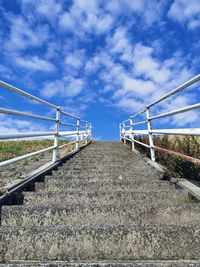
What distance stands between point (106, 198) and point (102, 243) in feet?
3.95

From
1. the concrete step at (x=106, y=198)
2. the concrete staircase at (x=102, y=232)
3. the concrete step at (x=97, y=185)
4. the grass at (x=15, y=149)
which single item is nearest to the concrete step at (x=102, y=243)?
the concrete staircase at (x=102, y=232)

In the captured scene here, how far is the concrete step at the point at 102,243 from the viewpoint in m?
2.37

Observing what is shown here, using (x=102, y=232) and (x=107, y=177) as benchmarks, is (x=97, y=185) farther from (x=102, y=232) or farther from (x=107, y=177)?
(x=102, y=232)

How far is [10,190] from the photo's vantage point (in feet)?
11.9

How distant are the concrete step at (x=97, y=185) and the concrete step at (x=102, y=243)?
1.72m

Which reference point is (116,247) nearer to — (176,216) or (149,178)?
(176,216)

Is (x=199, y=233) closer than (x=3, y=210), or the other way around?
(x=199, y=233)

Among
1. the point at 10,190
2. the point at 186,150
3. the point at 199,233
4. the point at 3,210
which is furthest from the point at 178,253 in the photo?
the point at 186,150

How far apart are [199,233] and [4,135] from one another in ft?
7.60

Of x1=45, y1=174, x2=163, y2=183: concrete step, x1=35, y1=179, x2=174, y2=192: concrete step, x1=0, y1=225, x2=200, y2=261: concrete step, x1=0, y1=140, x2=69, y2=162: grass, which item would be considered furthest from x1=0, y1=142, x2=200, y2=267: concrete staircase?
x1=0, y1=140, x2=69, y2=162: grass

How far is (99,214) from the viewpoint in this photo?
119 inches

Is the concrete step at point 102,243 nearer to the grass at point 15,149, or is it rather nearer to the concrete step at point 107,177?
the concrete step at point 107,177

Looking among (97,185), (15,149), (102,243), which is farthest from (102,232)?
(15,149)

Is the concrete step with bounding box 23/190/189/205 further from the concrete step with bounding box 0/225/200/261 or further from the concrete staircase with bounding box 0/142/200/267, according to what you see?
the concrete step with bounding box 0/225/200/261
